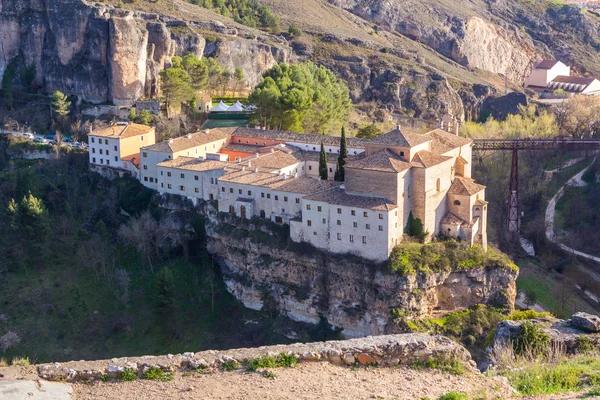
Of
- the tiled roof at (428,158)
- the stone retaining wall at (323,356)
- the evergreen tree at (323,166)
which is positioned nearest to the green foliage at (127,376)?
the stone retaining wall at (323,356)

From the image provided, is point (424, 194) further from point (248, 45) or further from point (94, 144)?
point (248, 45)

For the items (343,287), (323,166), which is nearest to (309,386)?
(343,287)

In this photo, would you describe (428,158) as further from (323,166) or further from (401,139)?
(323,166)

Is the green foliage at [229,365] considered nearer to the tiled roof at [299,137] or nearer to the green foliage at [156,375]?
the green foliage at [156,375]

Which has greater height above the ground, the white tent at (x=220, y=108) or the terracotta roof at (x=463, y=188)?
the white tent at (x=220, y=108)

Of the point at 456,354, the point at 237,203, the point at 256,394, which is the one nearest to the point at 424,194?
the point at 237,203

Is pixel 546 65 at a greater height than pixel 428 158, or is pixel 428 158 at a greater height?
pixel 546 65
